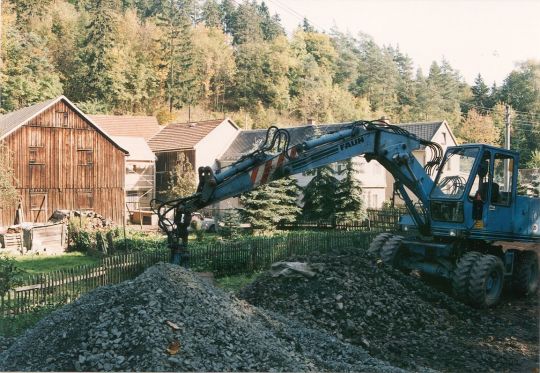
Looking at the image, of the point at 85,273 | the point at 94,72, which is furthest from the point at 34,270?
the point at 94,72

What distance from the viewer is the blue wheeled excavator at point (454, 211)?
11.5m

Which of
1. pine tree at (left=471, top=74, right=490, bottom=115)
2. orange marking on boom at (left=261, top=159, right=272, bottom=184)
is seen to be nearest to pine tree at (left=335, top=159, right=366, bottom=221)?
orange marking on boom at (left=261, top=159, right=272, bottom=184)

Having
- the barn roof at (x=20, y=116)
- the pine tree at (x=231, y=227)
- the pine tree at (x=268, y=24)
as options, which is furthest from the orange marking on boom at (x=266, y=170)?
the pine tree at (x=268, y=24)

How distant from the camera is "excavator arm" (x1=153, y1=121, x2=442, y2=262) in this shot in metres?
9.30

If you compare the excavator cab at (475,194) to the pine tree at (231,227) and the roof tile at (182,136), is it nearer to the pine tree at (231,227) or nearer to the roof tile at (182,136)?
the pine tree at (231,227)

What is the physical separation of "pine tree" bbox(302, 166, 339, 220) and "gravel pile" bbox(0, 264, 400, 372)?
21004 mm

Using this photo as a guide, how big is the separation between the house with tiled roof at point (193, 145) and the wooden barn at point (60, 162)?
7.06 metres

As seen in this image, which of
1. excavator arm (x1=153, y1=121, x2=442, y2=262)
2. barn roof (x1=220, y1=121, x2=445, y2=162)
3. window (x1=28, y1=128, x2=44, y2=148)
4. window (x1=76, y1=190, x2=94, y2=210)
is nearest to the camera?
excavator arm (x1=153, y1=121, x2=442, y2=262)

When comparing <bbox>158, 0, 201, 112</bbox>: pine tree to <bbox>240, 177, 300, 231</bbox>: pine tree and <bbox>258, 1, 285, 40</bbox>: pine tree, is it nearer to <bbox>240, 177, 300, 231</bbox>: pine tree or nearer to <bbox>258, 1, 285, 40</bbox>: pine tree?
<bbox>258, 1, 285, 40</bbox>: pine tree

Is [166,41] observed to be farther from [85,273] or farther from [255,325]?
[255,325]

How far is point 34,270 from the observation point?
18219 millimetres

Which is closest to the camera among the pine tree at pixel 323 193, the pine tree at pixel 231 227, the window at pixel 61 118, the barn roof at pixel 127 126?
the pine tree at pixel 231 227

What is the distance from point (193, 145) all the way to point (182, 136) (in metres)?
2.71

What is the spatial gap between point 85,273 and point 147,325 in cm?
669
